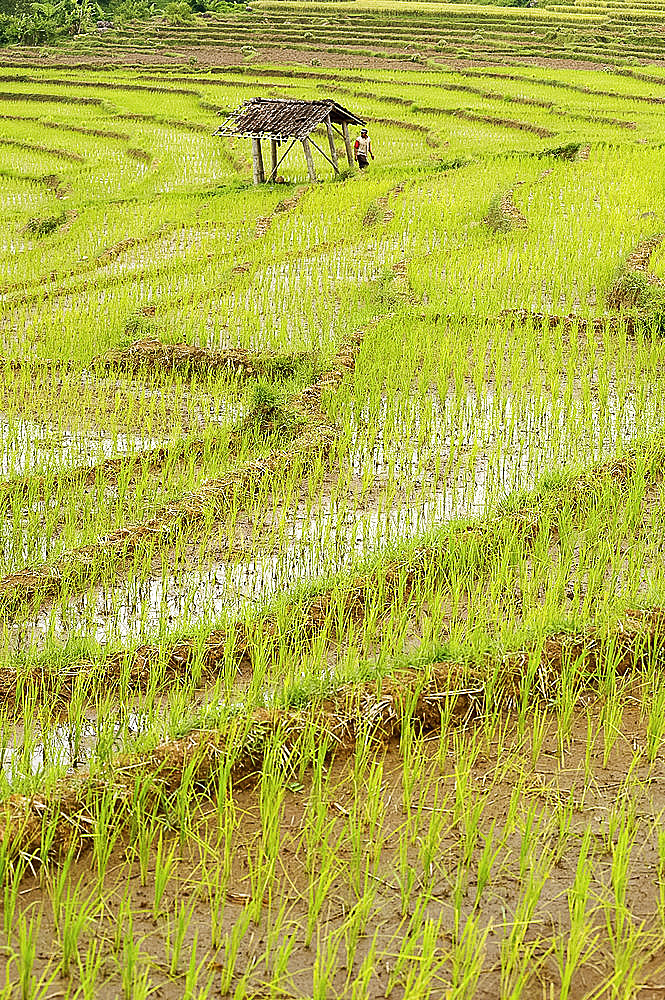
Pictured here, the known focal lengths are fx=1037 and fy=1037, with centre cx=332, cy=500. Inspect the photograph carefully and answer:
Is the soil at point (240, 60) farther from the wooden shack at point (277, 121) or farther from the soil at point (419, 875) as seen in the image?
the soil at point (419, 875)

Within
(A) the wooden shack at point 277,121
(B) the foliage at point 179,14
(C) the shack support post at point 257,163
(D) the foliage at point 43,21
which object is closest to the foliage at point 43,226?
(A) the wooden shack at point 277,121

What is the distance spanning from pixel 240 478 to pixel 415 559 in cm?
112

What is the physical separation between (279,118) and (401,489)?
947cm

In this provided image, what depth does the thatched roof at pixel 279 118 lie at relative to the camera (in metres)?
12.7

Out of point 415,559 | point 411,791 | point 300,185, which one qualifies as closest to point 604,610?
point 415,559

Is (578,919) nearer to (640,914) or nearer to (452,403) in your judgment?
(640,914)

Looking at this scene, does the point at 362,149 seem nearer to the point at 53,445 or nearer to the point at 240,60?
the point at 53,445

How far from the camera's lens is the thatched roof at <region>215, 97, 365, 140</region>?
502 inches

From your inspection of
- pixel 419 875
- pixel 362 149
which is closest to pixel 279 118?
pixel 362 149

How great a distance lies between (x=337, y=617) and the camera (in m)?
3.62

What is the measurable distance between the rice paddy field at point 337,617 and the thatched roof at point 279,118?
11.9 ft

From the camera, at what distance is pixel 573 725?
10.2 ft

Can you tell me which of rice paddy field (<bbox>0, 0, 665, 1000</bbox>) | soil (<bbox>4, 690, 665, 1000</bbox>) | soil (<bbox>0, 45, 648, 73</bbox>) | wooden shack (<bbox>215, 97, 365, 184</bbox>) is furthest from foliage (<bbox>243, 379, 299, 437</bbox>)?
soil (<bbox>0, 45, 648, 73</bbox>)

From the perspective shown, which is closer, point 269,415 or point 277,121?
point 269,415
